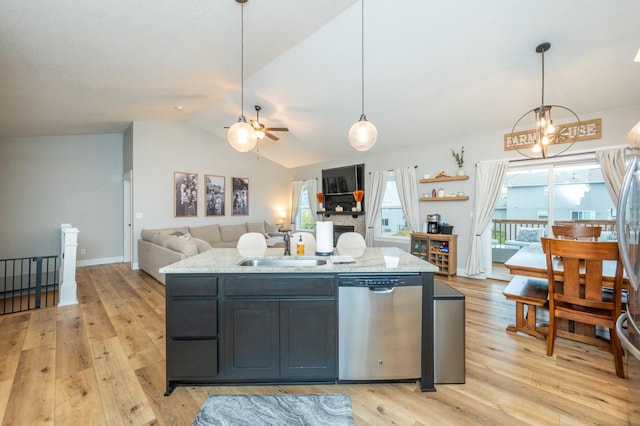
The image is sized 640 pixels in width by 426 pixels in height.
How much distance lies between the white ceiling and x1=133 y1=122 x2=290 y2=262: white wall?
3.57 feet

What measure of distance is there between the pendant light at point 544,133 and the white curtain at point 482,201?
1.45 feet

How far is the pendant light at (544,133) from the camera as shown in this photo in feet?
9.07

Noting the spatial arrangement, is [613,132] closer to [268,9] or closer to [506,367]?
[506,367]

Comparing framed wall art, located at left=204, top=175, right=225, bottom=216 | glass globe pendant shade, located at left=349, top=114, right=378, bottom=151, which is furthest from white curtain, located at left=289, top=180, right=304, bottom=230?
glass globe pendant shade, located at left=349, top=114, right=378, bottom=151

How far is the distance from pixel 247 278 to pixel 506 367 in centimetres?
217

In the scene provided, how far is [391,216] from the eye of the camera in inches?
247

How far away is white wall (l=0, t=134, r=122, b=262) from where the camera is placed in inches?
210

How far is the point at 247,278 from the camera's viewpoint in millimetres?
1888

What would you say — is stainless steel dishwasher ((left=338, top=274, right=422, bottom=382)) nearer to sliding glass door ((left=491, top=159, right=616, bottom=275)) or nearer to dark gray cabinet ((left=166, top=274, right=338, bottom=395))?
dark gray cabinet ((left=166, top=274, right=338, bottom=395))

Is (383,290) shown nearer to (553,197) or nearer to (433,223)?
(433,223)

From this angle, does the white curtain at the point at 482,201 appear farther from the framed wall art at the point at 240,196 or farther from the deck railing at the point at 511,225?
the framed wall art at the point at 240,196

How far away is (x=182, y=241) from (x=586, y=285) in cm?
470

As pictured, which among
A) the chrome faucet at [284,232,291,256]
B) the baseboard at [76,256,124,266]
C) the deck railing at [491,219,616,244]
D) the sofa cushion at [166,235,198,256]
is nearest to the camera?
the chrome faucet at [284,232,291,256]

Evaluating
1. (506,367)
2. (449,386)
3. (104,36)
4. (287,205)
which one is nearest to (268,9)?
(104,36)
